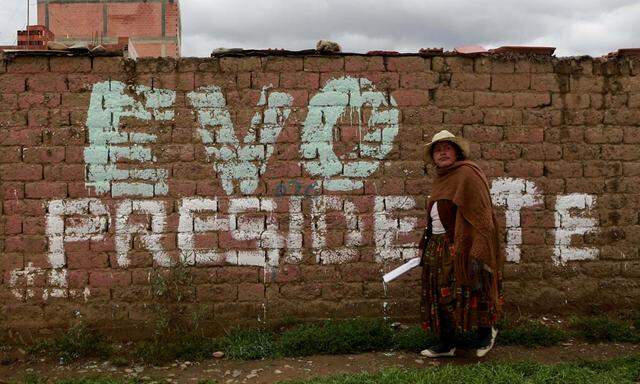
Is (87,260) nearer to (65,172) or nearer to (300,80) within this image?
(65,172)

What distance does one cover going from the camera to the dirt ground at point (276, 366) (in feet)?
13.8

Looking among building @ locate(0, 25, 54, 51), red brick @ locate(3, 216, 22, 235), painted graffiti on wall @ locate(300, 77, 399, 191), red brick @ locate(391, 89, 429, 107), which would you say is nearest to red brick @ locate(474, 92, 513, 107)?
red brick @ locate(391, 89, 429, 107)

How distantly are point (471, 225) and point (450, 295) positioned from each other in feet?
1.83

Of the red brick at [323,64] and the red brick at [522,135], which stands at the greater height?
the red brick at [323,64]

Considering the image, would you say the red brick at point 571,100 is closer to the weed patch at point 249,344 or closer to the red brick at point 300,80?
the red brick at point 300,80

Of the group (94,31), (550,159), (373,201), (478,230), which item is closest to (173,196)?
(373,201)

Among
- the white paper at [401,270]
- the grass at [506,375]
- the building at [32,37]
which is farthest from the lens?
the building at [32,37]

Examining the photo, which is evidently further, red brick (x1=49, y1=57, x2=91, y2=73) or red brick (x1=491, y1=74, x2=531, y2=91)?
red brick (x1=491, y1=74, x2=531, y2=91)

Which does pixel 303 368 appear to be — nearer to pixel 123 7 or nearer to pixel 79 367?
pixel 79 367

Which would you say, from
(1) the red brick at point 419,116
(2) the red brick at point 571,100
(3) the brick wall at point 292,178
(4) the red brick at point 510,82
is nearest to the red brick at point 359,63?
→ (3) the brick wall at point 292,178

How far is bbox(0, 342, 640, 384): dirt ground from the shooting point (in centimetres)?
421

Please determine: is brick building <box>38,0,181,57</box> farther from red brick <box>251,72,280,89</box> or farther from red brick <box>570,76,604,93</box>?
red brick <box>570,76,604,93</box>

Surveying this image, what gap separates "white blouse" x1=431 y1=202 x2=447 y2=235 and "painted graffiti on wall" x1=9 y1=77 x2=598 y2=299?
0.56 m

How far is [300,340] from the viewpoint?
15.0 feet
